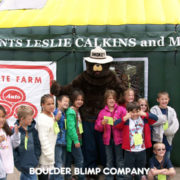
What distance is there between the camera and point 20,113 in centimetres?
340

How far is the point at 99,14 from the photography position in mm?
5035

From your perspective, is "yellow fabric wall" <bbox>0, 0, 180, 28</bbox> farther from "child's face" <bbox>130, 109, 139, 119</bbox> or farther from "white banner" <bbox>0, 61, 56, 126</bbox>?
"child's face" <bbox>130, 109, 139, 119</bbox>

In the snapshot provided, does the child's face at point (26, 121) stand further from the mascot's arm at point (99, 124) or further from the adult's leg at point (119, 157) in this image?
the adult's leg at point (119, 157)

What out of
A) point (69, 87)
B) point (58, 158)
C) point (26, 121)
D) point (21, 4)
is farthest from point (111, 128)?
point (21, 4)

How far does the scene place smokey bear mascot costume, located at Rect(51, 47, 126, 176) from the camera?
4395 millimetres

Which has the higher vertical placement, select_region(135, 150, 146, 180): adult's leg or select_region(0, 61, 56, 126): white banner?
select_region(0, 61, 56, 126): white banner

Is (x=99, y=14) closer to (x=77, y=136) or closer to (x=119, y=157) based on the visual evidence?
(x=77, y=136)

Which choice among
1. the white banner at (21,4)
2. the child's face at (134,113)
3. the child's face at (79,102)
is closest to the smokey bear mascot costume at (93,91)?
the child's face at (79,102)

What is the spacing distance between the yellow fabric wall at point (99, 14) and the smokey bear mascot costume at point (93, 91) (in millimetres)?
827

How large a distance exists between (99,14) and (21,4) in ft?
5.37

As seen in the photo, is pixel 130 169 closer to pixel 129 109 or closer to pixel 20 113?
pixel 129 109

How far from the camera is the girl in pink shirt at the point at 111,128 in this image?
402cm

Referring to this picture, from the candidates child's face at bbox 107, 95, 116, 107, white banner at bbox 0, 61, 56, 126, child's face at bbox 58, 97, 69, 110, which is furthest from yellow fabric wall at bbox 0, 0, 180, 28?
child's face at bbox 58, 97, 69, 110

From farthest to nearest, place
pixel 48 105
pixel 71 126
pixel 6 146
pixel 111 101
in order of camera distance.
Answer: pixel 111 101 → pixel 71 126 → pixel 48 105 → pixel 6 146
